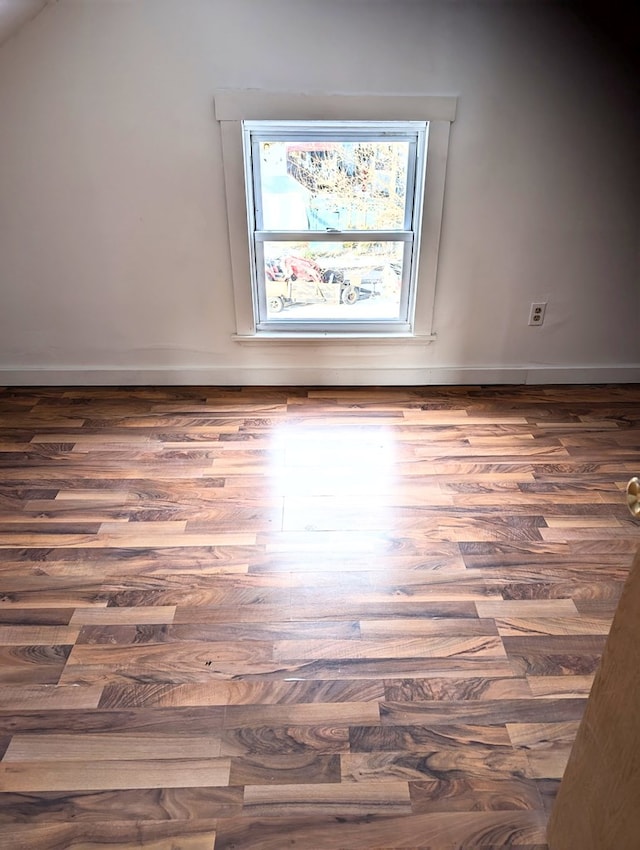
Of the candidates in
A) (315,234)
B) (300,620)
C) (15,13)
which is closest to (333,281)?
(315,234)

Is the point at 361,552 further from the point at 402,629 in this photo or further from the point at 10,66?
the point at 10,66

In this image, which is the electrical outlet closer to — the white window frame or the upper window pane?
the white window frame

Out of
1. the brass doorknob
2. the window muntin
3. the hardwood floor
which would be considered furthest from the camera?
the window muntin

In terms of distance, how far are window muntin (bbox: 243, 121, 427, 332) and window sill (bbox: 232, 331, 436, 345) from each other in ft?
0.16

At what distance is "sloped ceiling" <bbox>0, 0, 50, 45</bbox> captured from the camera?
211cm

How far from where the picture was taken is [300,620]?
5.62ft

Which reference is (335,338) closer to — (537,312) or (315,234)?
(315,234)

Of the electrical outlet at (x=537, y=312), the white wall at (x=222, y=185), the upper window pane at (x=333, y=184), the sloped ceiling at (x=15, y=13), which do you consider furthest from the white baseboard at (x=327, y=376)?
the sloped ceiling at (x=15, y=13)

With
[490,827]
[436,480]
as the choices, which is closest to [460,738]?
[490,827]

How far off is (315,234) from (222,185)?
1.61ft

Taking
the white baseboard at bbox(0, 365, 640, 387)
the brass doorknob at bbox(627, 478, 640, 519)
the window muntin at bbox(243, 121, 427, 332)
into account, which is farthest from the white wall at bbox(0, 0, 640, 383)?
the brass doorknob at bbox(627, 478, 640, 519)

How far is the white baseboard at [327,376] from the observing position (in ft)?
10.1

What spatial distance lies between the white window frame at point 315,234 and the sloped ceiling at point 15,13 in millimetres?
752

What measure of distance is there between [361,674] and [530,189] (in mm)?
2279
